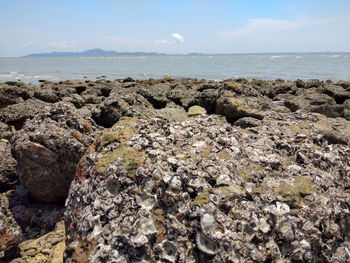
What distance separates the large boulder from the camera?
1.93m

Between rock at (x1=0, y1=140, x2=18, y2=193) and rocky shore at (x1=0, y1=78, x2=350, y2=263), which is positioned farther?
rock at (x1=0, y1=140, x2=18, y2=193)

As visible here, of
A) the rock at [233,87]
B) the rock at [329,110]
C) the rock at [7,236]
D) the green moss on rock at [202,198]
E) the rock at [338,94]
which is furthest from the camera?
the rock at [338,94]

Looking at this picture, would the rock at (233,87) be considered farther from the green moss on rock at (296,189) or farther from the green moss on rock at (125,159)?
the green moss on rock at (125,159)

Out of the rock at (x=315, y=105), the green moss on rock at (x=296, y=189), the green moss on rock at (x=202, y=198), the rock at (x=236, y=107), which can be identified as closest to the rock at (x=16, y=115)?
the rock at (x=236, y=107)

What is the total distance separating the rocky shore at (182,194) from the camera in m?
1.96

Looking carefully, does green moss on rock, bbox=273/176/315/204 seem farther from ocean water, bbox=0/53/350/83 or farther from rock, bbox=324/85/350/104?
ocean water, bbox=0/53/350/83

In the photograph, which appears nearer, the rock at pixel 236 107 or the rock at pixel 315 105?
the rock at pixel 236 107

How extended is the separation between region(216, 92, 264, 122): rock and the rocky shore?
1.26m

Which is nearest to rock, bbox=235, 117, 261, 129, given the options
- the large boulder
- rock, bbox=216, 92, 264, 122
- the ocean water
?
rock, bbox=216, 92, 264, 122

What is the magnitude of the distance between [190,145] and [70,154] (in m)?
1.90

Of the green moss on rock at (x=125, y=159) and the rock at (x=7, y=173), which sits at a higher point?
the green moss on rock at (x=125, y=159)

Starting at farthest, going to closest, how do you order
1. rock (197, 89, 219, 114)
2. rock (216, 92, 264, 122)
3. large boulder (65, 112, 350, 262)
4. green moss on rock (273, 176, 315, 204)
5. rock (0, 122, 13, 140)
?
rock (197, 89, 219, 114), rock (0, 122, 13, 140), rock (216, 92, 264, 122), green moss on rock (273, 176, 315, 204), large boulder (65, 112, 350, 262)

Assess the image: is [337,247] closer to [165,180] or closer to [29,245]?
[165,180]

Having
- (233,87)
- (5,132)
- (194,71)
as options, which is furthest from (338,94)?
(194,71)
